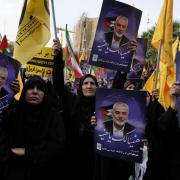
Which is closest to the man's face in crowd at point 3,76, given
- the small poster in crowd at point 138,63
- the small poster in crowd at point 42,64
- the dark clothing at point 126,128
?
the dark clothing at point 126,128

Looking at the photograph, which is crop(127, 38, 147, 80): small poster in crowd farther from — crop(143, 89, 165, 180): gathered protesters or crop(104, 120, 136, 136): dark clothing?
crop(104, 120, 136, 136): dark clothing

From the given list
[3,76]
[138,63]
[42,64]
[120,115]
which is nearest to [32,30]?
[3,76]

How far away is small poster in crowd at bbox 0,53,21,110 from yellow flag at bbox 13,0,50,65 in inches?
24.6

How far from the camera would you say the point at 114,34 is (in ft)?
12.6

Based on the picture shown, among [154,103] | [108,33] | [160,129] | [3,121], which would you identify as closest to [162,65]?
[154,103]

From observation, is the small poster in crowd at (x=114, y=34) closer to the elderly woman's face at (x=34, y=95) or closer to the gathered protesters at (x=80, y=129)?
the gathered protesters at (x=80, y=129)

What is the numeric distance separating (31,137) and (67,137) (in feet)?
2.13

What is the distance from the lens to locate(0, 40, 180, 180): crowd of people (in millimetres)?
3328

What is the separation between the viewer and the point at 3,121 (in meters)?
3.43

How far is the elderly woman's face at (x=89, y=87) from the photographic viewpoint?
398cm

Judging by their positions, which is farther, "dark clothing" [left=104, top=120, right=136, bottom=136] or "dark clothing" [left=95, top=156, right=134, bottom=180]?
"dark clothing" [left=95, top=156, right=134, bottom=180]

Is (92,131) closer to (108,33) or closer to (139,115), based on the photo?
(139,115)

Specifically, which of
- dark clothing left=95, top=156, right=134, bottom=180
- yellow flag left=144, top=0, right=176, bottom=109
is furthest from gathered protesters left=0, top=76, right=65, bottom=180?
yellow flag left=144, top=0, right=176, bottom=109

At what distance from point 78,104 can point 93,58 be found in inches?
19.1
